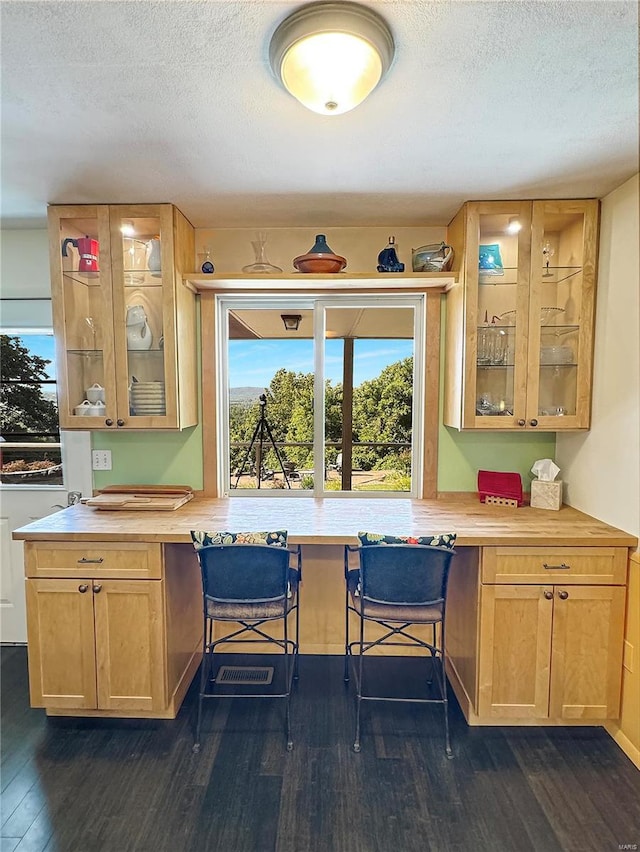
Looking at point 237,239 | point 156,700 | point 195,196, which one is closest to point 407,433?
point 237,239

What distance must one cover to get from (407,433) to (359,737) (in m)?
1.54

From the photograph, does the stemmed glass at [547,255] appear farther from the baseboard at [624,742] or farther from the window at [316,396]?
the baseboard at [624,742]

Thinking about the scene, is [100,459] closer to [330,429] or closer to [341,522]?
[330,429]

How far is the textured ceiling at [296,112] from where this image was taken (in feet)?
3.61

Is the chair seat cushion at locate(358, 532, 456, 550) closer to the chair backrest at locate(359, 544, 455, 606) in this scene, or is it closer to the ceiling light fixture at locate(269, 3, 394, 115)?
the chair backrest at locate(359, 544, 455, 606)

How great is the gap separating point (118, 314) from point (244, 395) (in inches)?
31.8

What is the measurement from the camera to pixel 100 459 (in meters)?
2.54

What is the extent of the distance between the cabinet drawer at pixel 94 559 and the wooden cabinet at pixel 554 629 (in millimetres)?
1433

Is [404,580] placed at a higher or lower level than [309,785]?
higher

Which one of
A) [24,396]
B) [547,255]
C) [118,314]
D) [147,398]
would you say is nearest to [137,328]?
[118,314]

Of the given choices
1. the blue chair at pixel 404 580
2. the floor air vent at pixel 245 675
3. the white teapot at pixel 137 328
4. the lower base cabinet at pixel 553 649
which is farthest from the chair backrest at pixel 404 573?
the white teapot at pixel 137 328

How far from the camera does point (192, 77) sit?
129 centimetres

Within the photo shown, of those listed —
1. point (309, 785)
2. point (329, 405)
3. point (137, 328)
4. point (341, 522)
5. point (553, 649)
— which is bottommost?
point (309, 785)

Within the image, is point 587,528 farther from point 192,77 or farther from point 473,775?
point 192,77
